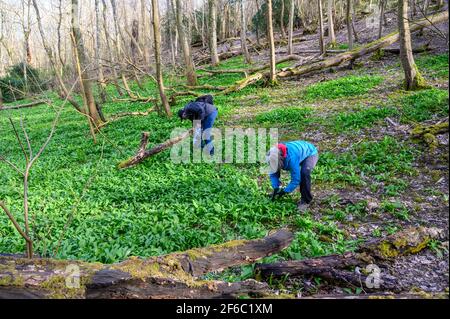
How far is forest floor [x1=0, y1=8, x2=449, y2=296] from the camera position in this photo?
4938 mm

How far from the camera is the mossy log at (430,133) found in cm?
732

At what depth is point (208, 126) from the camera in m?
9.30

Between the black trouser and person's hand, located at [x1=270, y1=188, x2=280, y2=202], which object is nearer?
the black trouser

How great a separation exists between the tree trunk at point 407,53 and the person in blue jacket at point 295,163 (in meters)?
6.44

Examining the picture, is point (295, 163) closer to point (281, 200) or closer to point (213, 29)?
point (281, 200)

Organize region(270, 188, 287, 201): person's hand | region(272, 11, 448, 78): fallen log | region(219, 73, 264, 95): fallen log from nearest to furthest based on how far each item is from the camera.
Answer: region(270, 188, 287, 201): person's hand, region(272, 11, 448, 78): fallen log, region(219, 73, 264, 95): fallen log

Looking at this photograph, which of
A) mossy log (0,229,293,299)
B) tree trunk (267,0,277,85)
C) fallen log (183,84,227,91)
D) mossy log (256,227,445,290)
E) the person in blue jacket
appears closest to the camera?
mossy log (0,229,293,299)

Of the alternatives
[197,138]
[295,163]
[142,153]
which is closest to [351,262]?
[295,163]

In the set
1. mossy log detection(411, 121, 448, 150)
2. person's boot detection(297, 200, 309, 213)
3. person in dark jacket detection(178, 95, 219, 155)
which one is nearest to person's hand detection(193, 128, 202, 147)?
person in dark jacket detection(178, 95, 219, 155)

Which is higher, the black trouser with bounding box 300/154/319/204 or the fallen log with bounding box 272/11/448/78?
the fallen log with bounding box 272/11/448/78

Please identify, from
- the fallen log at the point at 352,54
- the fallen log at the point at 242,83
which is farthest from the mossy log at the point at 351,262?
the fallen log at the point at 352,54

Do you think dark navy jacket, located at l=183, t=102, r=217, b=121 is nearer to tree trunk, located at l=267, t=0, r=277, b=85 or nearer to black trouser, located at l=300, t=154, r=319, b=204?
black trouser, located at l=300, t=154, r=319, b=204
